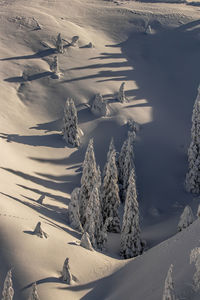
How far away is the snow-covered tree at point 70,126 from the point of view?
7556cm

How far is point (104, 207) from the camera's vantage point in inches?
2292

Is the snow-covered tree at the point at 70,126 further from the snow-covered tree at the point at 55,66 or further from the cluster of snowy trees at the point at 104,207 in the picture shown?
the snow-covered tree at the point at 55,66

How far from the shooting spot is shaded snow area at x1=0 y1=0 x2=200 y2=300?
122ft

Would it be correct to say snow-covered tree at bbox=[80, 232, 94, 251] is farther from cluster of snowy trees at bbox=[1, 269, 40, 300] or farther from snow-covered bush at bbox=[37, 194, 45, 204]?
snow-covered bush at bbox=[37, 194, 45, 204]

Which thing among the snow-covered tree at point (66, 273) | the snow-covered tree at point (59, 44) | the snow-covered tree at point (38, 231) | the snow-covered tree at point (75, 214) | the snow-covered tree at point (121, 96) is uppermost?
the snow-covered tree at point (59, 44)

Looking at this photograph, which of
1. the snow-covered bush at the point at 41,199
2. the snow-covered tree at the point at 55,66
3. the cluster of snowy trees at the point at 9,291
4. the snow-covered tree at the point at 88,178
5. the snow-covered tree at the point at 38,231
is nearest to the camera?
the cluster of snowy trees at the point at 9,291

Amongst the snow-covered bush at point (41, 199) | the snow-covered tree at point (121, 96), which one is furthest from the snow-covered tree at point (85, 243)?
the snow-covered tree at point (121, 96)

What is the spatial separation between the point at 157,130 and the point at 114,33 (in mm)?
46319

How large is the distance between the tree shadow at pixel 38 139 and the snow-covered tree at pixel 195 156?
870 inches

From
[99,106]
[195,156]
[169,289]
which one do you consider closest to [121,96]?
[99,106]

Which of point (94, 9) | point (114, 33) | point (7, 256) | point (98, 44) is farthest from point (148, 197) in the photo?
point (94, 9)

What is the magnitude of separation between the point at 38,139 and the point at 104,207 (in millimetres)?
23125

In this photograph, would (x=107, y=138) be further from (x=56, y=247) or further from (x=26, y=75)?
(x=56, y=247)

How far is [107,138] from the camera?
77.9 meters
